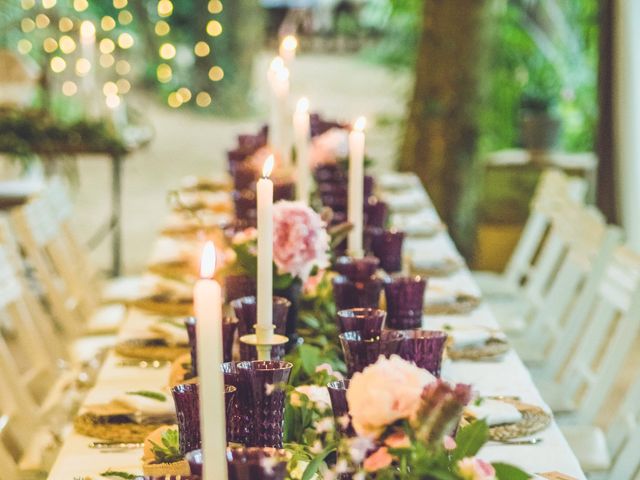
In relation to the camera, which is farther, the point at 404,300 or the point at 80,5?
the point at 80,5

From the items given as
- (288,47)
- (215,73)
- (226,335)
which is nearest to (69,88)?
(288,47)

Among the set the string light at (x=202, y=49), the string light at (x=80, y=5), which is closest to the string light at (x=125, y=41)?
the string light at (x=80, y=5)

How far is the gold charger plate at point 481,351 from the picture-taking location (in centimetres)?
250

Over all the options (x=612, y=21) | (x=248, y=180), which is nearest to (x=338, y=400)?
(x=248, y=180)

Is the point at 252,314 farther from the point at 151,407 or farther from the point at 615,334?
the point at 615,334

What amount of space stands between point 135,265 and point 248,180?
2.71 m

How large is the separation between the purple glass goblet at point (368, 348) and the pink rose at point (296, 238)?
442mm

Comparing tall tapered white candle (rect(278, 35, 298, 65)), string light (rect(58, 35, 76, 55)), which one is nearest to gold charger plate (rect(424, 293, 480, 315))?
tall tapered white candle (rect(278, 35, 298, 65))

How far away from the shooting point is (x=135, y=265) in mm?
6293

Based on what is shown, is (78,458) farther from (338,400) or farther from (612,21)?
(612,21)

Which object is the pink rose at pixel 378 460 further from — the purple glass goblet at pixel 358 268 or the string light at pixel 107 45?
the string light at pixel 107 45

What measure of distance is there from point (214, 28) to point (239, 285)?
8962mm

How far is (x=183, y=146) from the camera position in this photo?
33.6 ft

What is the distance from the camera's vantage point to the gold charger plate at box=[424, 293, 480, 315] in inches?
113
